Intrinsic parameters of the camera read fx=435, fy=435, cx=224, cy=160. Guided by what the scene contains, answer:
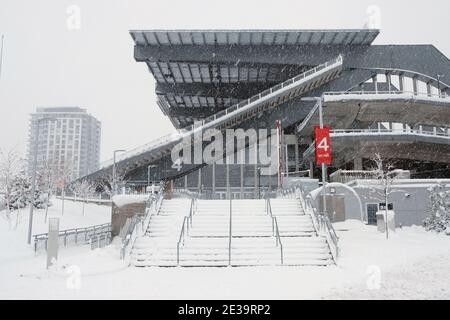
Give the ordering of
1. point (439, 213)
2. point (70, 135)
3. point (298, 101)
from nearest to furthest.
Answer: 1. point (439, 213)
2. point (298, 101)
3. point (70, 135)

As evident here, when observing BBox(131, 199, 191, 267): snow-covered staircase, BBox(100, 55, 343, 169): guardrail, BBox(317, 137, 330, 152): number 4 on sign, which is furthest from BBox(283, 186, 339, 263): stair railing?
BBox(100, 55, 343, 169): guardrail

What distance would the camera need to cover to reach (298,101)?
41750mm

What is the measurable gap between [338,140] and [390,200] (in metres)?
11.9

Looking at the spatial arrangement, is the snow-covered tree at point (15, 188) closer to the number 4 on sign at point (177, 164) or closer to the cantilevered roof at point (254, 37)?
the number 4 on sign at point (177, 164)

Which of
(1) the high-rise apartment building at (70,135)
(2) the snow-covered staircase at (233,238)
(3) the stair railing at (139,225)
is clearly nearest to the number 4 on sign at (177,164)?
(3) the stair railing at (139,225)

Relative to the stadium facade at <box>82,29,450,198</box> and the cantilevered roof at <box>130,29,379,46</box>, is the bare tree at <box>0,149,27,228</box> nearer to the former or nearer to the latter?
the stadium facade at <box>82,29,450,198</box>

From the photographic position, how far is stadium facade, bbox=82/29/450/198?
37406 millimetres

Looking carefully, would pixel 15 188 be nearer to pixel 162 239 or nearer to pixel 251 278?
pixel 162 239

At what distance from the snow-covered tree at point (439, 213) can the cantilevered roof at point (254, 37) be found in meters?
23.5

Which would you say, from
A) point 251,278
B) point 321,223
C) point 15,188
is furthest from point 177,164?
point 251,278

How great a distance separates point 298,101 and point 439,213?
21.8 metres

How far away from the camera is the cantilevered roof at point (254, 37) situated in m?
41.5
